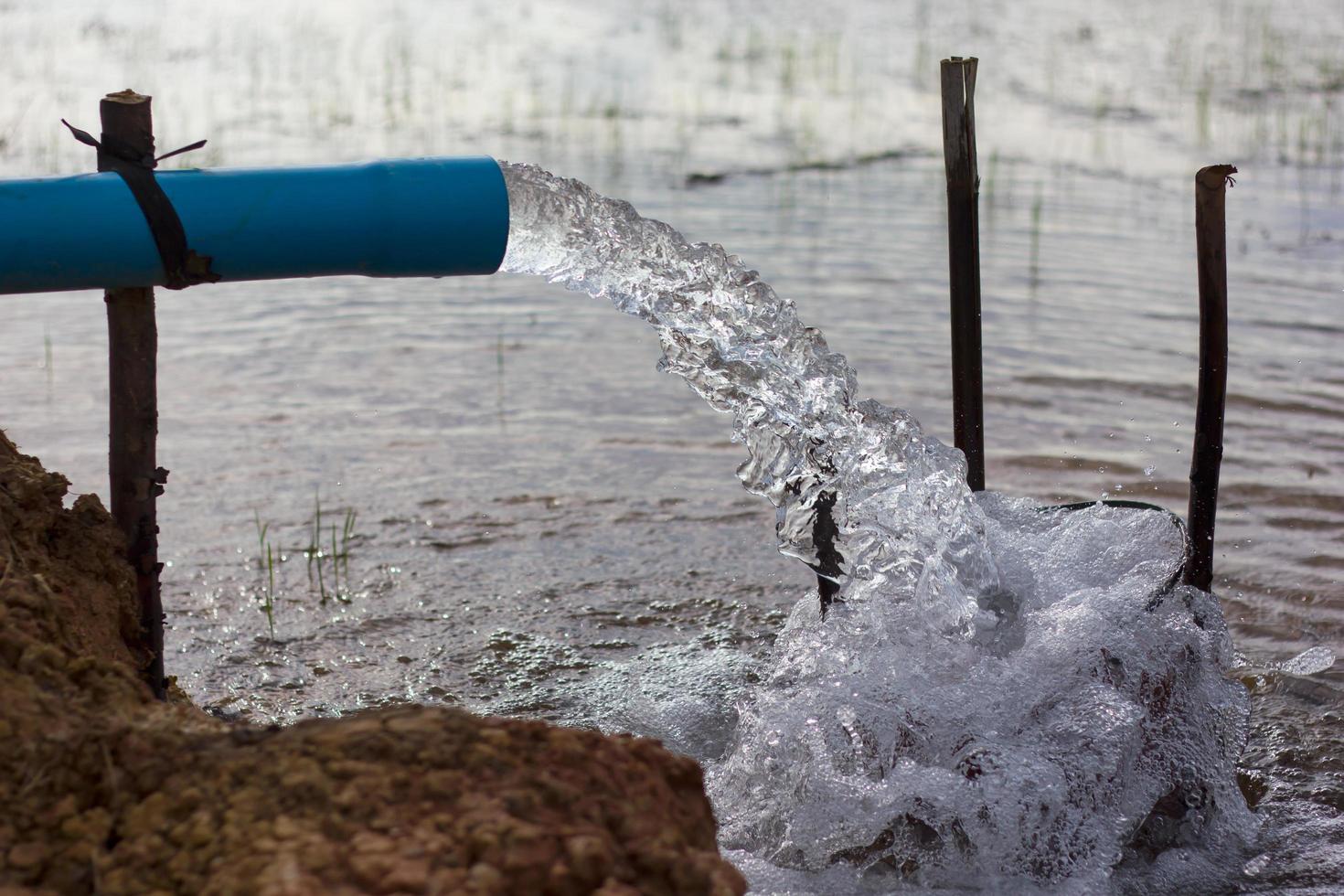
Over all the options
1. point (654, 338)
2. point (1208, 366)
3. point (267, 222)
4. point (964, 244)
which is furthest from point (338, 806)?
point (654, 338)

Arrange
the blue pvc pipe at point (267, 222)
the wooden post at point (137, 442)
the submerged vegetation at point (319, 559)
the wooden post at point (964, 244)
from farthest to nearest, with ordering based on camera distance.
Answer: the submerged vegetation at point (319, 559)
the wooden post at point (964, 244)
the wooden post at point (137, 442)
the blue pvc pipe at point (267, 222)

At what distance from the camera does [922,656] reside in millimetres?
3211

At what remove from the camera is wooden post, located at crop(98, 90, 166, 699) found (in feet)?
9.35

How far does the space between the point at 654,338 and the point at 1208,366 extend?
11.9 feet

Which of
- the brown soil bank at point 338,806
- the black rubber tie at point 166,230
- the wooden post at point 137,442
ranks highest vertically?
the black rubber tie at point 166,230

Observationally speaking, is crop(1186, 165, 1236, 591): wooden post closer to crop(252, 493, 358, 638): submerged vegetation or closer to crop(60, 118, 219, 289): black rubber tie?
crop(60, 118, 219, 289): black rubber tie

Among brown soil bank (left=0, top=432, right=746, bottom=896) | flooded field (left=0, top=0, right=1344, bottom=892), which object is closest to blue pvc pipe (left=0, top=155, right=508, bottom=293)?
brown soil bank (left=0, top=432, right=746, bottom=896)

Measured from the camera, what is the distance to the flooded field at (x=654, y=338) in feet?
13.4

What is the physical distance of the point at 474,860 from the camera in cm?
158

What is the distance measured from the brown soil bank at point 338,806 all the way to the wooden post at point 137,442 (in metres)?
0.96

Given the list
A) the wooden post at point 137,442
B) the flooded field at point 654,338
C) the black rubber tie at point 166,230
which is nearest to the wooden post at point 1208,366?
the flooded field at point 654,338

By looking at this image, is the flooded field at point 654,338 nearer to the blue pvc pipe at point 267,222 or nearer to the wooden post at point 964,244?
the wooden post at point 964,244

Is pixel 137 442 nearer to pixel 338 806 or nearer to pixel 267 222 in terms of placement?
pixel 267 222

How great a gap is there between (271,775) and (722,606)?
2.69m
